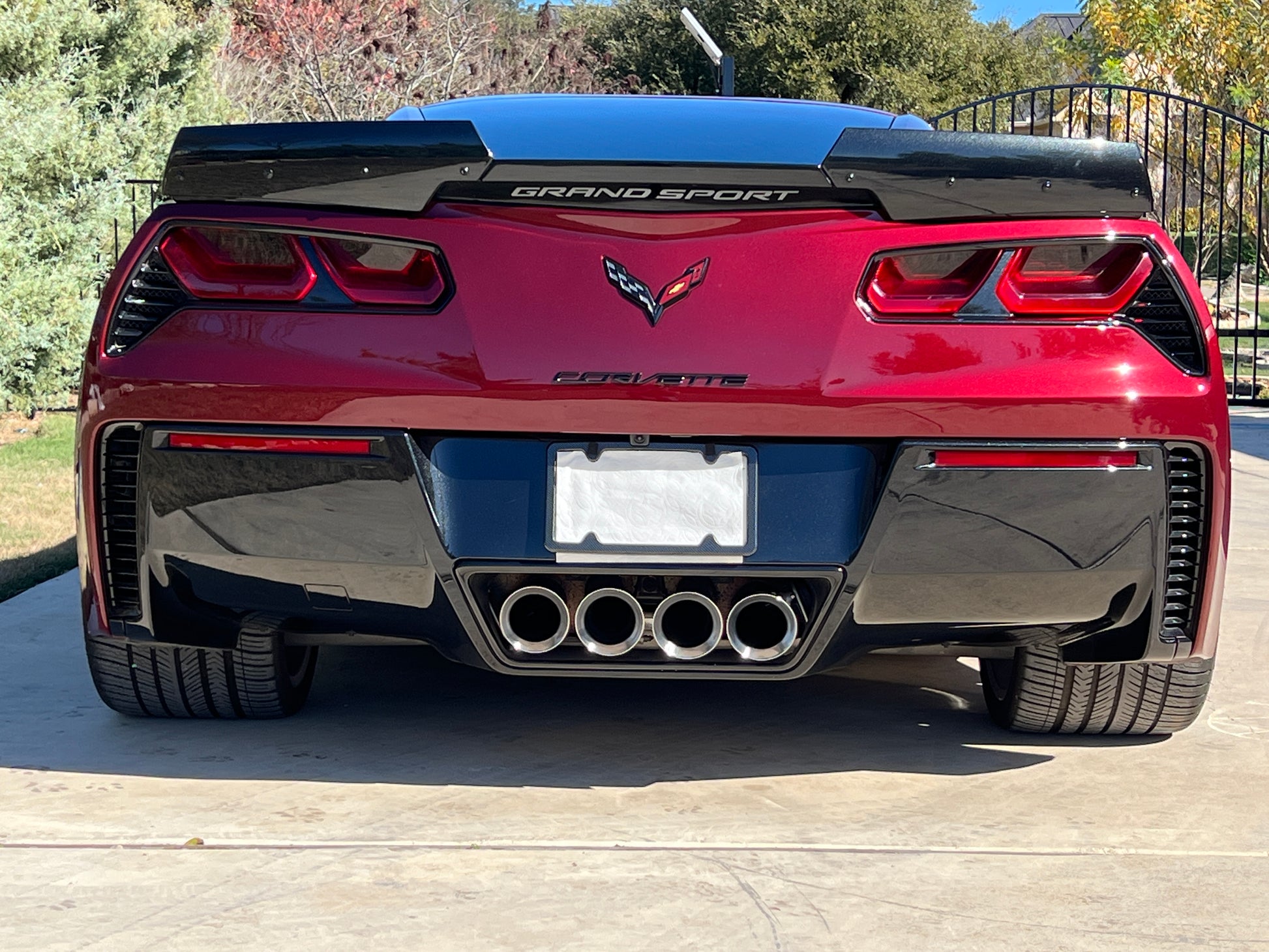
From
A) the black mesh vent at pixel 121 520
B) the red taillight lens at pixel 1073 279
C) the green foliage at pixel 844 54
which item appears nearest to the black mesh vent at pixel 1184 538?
the red taillight lens at pixel 1073 279

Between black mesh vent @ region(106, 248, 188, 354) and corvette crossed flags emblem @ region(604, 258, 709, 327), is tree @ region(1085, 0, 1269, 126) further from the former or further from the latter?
black mesh vent @ region(106, 248, 188, 354)

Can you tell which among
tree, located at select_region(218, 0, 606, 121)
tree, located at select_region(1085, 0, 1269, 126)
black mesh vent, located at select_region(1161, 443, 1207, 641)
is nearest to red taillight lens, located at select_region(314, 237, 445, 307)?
black mesh vent, located at select_region(1161, 443, 1207, 641)

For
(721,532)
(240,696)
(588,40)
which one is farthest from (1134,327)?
(588,40)

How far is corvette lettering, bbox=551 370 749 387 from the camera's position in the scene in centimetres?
267

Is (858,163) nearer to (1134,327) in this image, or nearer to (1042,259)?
(1042,259)

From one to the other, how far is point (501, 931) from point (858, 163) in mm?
1372

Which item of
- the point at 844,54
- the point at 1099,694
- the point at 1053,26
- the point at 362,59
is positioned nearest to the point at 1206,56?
the point at 362,59

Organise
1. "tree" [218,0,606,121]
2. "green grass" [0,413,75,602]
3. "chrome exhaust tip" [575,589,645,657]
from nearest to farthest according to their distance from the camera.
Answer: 1. "chrome exhaust tip" [575,589,645,657]
2. "green grass" [0,413,75,602]
3. "tree" [218,0,606,121]

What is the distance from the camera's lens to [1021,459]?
2729mm

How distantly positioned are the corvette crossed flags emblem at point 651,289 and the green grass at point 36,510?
2.50 meters

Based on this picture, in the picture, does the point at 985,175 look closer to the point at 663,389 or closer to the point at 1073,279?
the point at 1073,279

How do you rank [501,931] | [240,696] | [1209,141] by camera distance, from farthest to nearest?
[1209,141], [240,696], [501,931]

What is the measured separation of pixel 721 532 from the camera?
106 inches

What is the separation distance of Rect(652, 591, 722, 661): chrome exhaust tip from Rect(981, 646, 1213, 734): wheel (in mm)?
741
